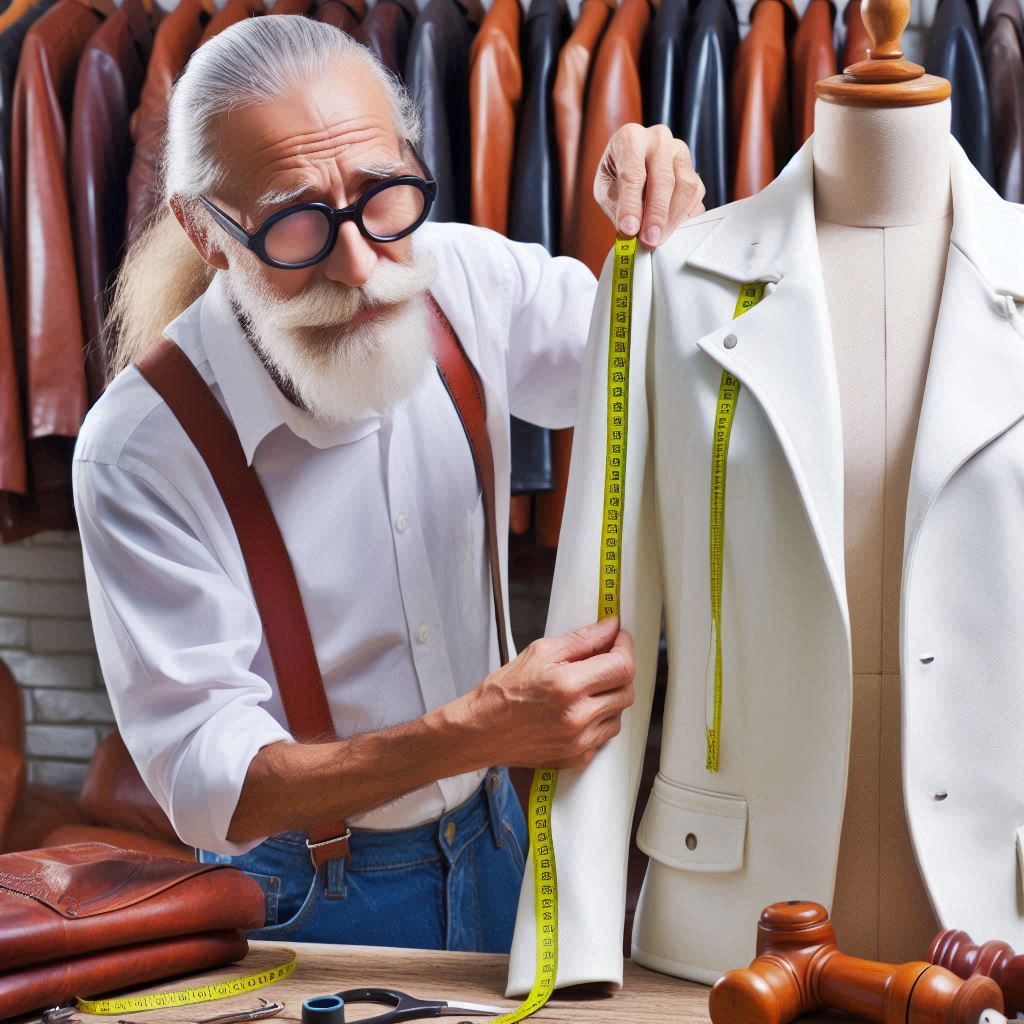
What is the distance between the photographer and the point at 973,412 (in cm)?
146

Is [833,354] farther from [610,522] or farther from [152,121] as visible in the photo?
[152,121]

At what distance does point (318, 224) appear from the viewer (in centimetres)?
185

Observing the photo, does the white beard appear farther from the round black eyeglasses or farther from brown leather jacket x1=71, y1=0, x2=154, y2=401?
brown leather jacket x1=71, y1=0, x2=154, y2=401

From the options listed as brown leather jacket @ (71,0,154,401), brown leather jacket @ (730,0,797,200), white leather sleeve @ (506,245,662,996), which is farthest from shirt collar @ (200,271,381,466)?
brown leather jacket @ (730,0,797,200)

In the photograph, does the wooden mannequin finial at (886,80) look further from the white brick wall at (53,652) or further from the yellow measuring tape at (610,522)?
the white brick wall at (53,652)

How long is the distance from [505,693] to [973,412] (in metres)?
0.66

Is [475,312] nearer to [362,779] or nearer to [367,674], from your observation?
[367,674]

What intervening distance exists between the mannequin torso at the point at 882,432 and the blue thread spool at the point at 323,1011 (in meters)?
0.60

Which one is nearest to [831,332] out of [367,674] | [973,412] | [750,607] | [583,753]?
[973,412]

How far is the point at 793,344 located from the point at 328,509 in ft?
2.67

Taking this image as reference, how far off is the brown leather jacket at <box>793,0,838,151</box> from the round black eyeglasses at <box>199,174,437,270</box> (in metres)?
1.28

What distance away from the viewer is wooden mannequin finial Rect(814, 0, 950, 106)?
152cm

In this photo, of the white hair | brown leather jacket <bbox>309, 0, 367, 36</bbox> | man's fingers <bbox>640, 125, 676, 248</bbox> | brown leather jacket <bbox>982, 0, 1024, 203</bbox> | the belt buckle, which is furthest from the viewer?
brown leather jacket <bbox>309, 0, 367, 36</bbox>

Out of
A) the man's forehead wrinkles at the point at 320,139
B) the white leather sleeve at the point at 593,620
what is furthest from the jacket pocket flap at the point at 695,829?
the man's forehead wrinkles at the point at 320,139
